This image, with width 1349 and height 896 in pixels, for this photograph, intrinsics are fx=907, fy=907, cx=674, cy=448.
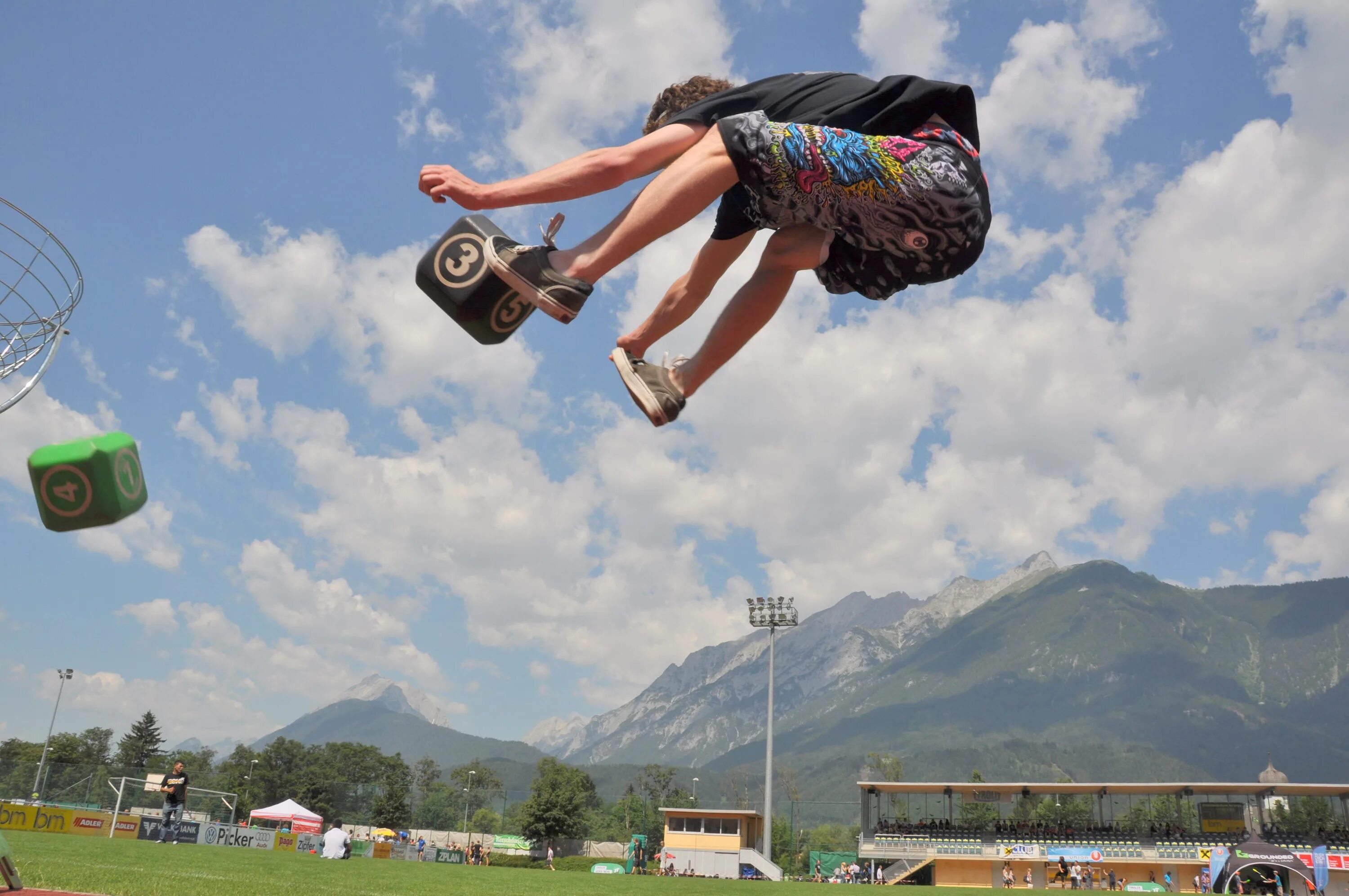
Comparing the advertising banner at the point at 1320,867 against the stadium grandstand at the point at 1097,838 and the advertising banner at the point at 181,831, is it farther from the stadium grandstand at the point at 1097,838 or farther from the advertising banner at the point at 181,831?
the advertising banner at the point at 181,831

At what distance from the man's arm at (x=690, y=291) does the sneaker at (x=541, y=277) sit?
0.40 meters

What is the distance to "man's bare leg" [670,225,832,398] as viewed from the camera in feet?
10.8

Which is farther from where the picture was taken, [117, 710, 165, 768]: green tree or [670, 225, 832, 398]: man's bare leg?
[117, 710, 165, 768]: green tree

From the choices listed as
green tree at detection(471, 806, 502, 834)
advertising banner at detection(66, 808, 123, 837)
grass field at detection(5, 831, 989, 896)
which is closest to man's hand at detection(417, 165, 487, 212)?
grass field at detection(5, 831, 989, 896)

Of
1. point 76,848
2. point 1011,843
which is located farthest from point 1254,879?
point 76,848

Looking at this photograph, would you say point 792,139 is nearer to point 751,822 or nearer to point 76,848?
point 76,848

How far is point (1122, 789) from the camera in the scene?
69.5 meters

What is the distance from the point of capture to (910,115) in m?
2.94

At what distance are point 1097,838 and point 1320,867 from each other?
63.4 feet

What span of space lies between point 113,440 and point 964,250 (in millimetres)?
3098

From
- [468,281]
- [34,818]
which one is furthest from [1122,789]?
[468,281]

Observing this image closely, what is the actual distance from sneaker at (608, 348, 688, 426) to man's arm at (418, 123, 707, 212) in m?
0.63

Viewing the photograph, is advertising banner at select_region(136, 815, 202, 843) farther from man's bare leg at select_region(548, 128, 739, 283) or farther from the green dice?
man's bare leg at select_region(548, 128, 739, 283)

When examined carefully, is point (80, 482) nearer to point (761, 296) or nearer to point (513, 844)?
point (761, 296)
